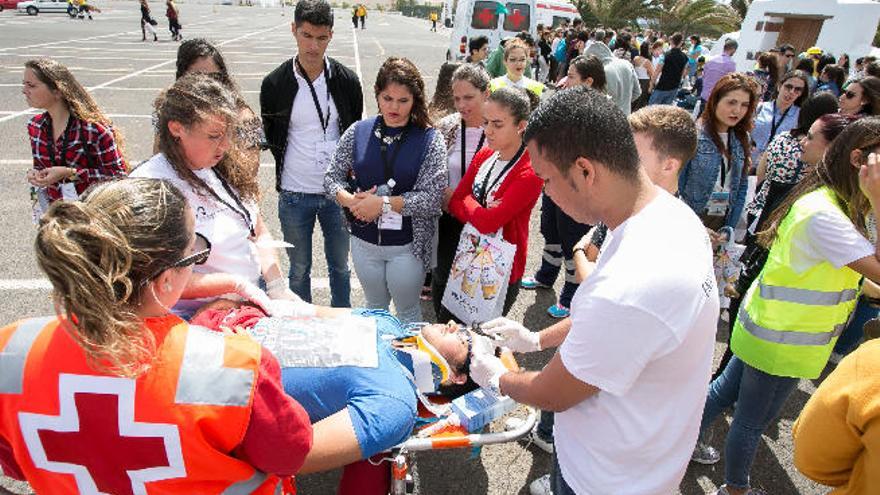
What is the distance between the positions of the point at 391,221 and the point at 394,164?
327 millimetres

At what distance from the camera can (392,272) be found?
10.5 ft

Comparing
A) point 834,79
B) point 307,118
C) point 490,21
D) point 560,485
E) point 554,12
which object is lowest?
point 560,485

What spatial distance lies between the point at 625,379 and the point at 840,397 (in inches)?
19.2

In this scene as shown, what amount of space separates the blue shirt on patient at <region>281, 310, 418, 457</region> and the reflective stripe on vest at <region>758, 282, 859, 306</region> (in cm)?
162

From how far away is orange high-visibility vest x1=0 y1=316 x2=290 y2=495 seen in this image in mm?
1141

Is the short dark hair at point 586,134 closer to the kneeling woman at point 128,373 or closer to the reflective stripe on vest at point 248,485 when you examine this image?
the kneeling woman at point 128,373

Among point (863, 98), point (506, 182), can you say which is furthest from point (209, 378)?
point (863, 98)

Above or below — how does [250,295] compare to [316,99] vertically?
below

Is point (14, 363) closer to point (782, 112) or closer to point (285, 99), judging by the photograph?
point (285, 99)

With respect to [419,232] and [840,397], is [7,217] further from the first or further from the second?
[840,397]

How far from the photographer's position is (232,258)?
2.40m

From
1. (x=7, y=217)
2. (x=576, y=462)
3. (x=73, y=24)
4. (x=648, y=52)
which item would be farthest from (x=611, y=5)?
(x=576, y=462)

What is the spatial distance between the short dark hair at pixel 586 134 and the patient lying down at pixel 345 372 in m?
0.99

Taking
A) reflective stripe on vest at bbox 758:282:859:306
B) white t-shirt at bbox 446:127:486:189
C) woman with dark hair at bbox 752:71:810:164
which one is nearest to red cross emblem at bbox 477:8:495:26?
woman with dark hair at bbox 752:71:810:164
